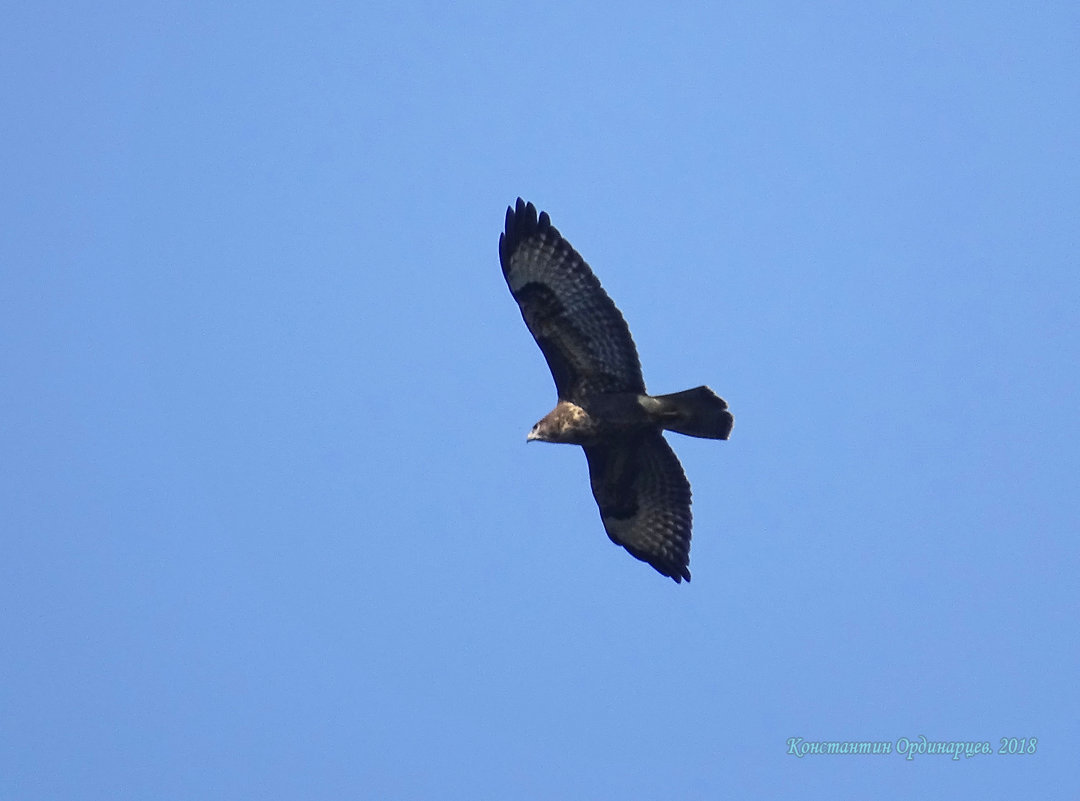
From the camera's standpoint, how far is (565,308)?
12336 millimetres

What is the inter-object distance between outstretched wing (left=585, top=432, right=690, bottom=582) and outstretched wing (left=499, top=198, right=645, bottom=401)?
2.98ft

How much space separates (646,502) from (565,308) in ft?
7.38

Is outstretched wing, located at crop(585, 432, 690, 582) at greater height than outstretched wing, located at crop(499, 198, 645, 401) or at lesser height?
lesser

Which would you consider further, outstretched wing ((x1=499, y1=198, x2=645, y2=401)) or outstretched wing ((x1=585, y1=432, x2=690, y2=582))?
outstretched wing ((x1=585, y1=432, x2=690, y2=582))

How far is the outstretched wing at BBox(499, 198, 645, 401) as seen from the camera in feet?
40.2

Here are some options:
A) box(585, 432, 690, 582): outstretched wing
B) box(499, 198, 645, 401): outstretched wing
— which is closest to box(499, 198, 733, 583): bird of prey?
box(499, 198, 645, 401): outstretched wing

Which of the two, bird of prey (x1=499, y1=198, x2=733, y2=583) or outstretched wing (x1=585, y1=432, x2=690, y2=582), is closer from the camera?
bird of prey (x1=499, y1=198, x2=733, y2=583)

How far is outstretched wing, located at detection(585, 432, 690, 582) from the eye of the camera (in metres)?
13.1

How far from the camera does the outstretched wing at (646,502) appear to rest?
1314 cm

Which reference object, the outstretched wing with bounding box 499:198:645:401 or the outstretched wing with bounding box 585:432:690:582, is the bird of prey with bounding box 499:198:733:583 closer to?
the outstretched wing with bounding box 499:198:645:401

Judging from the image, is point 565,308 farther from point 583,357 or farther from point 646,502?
point 646,502

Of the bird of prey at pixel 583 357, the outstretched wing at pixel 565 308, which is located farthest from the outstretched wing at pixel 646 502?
the outstretched wing at pixel 565 308

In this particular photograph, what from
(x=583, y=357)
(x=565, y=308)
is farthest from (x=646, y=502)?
(x=565, y=308)

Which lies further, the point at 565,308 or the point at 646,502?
the point at 646,502
